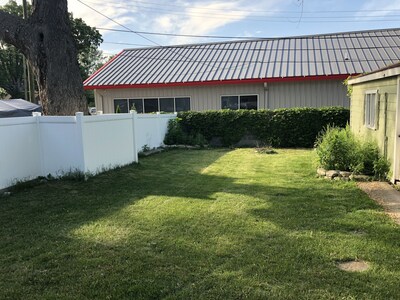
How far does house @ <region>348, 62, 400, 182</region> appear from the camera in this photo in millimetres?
6551

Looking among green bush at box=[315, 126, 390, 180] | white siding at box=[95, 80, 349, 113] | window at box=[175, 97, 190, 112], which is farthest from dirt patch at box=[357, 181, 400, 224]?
window at box=[175, 97, 190, 112]

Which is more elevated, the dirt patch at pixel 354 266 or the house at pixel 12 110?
the house at pixel 12 110

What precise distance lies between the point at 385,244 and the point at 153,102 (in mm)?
14948

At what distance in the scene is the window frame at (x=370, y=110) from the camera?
7.86 metres

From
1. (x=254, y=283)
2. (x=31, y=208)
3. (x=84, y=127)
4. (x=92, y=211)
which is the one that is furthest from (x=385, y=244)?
(x=84, y=127)

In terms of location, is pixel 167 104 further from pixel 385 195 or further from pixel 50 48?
pixel 385 195

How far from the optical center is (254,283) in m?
3.16

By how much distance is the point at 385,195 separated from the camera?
5914 millimetres

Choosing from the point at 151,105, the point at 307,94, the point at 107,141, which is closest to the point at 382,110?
the point at 107,141

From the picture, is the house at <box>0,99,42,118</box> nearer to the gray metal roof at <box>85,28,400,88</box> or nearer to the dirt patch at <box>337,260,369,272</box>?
the gray metal roof at <box>85,28,400,88</box>

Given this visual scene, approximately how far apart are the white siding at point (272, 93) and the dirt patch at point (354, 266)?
1274 centimetres

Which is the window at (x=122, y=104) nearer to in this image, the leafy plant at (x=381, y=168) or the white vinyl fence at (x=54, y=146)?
the white vinyl fence at (x=54, y=146)

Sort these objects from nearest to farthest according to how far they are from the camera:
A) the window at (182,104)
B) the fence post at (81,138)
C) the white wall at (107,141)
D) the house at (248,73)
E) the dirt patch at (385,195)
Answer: the dirt patch at (385,195) → the fence post at (81,138) → the white wall at (107,141) → the house at (248,73) → the window at (182,104)

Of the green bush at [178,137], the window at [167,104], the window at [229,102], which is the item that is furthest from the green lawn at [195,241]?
the window at [167,104]
